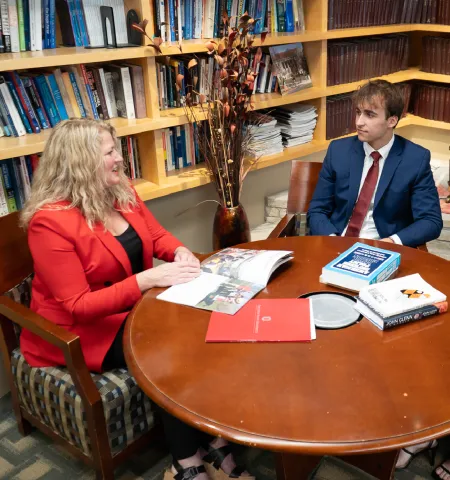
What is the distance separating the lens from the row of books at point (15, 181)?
222cm

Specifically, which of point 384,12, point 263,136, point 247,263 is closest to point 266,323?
point 247,263

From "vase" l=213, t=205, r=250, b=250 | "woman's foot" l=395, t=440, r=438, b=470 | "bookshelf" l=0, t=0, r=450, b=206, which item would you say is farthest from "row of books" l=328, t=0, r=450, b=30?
"woman's foot" l=395, t=440, r=438, b=470

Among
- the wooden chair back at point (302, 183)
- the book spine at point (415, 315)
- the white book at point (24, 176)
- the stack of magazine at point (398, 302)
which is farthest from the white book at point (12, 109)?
the book spine at point (415, 315)

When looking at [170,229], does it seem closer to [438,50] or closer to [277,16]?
[277,16]

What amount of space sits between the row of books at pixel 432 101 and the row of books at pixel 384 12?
43 centimetres

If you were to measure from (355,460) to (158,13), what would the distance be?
2.04 metres

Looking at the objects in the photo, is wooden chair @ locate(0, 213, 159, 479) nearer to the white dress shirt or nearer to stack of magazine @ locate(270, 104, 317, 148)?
the white dress shirt

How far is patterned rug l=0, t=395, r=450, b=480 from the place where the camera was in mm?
1855

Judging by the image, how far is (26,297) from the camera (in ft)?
6.55

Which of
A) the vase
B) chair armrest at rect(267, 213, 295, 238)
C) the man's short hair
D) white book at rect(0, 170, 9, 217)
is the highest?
the man's short hair

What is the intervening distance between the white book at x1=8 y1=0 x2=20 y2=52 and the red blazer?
87 cm

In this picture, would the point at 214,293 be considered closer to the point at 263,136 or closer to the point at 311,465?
the point at 311,465

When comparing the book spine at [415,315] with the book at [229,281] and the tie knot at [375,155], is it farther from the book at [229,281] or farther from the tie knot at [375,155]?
→ the tie knot at [375,155]

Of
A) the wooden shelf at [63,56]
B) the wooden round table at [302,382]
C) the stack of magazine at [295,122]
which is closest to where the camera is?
the wooden round table at [302,382]
